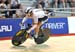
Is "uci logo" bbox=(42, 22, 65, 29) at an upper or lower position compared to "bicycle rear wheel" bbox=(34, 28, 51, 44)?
lower

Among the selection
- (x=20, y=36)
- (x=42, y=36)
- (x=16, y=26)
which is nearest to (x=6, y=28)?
(x=16, y=26)

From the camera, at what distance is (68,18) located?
13.3 m

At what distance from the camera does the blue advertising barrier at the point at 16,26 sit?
11.4m

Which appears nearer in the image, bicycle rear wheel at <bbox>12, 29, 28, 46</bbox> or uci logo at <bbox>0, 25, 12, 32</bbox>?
bicycle rear wheel at <bbox>12, 29, 28, 46</bbox>

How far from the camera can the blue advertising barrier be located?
1141 centimetres

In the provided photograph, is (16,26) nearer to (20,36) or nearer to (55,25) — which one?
(55,25)

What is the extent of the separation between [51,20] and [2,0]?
104 inches

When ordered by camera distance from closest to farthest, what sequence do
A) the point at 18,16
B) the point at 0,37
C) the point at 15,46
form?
1. the point at 15,46
2. the point at 0,37
3. the point at 18,16

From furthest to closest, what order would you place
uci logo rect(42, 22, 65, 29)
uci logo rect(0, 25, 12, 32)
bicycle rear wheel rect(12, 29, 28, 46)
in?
uci logo rect(42, 22, 65, 29), uci logo rect(0, 25, 12, 32), bicycle rear wheel rect(12, 29, 28, 46)

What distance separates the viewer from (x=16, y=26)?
1177 centimetres

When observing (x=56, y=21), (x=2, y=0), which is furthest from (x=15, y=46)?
(x=56, y=21)

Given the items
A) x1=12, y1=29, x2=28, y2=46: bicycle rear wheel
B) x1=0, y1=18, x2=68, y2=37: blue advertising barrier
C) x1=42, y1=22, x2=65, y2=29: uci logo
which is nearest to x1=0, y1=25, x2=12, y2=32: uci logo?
x1=0, y1=18, x2=68, y2=37: blue advertising barrier

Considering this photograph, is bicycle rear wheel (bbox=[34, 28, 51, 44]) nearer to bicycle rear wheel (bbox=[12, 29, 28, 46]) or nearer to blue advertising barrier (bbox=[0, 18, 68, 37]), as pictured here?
bicycle rear wheel (bbox=[12, 29, 28, 46])

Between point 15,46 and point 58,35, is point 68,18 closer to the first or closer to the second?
point 58,35
